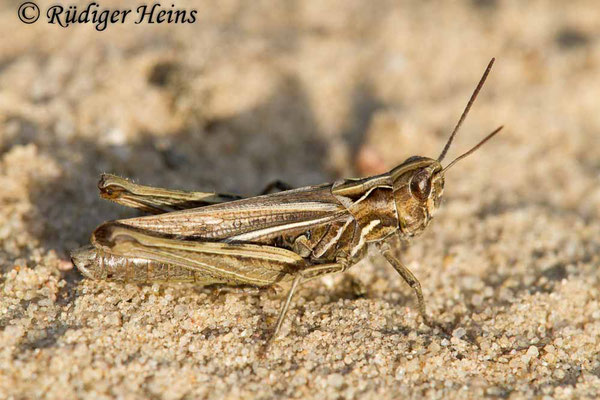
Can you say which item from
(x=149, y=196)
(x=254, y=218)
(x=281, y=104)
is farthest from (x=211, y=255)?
(x=281, y=104)

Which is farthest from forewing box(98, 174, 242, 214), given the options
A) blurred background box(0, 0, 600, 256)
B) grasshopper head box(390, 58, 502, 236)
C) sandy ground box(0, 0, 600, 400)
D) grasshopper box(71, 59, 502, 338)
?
grasshopper head box(390, 58, 502, 236)

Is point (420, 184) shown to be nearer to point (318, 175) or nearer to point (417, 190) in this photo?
point (417, 190)

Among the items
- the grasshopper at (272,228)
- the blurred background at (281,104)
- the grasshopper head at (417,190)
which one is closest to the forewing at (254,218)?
the grasshopper at (272,228)

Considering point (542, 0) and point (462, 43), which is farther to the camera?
point (542, 0)

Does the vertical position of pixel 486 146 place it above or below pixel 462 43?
below

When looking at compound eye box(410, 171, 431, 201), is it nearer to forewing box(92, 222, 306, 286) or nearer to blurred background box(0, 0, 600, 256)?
forewing box(92, 222, 306, 286)

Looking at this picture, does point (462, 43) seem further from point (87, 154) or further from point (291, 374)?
point (291, 374)

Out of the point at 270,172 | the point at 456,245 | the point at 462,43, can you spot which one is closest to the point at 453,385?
the point at 456,245

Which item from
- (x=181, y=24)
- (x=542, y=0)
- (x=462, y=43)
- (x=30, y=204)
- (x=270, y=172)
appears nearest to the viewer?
(x=30, y=204)
